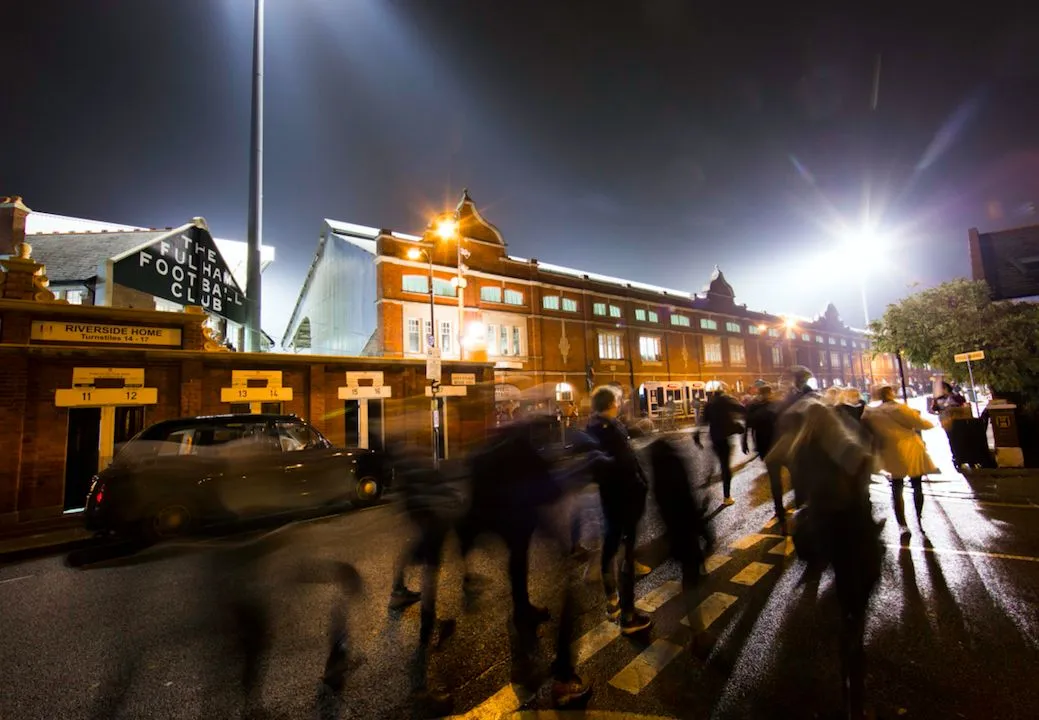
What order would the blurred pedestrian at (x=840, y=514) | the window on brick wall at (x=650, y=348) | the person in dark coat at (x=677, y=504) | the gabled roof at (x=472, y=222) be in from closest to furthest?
the blurred pedestrian at (x=840, y=514) → the person in dark coat at (x=677, y=504) → the gabled roof at (x=472, y=222) → the window on brick wall at (x=650, y=348)

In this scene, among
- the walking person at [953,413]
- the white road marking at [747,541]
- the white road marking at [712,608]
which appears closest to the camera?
the white road marking at [712,608]

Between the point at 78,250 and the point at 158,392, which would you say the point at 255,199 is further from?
the point at 158,392

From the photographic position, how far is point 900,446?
215 inches

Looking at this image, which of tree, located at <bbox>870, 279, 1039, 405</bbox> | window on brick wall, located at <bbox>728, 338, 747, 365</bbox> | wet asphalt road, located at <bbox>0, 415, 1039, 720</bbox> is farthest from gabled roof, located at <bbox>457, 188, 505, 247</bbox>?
window on brick wall, located at <bbox>728, 338, 747, 365</bbox>

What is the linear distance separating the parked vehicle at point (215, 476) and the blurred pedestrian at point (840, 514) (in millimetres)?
7328

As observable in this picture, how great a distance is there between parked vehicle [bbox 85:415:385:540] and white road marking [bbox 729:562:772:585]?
6.82 m

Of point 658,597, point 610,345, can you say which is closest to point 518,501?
point 658,597

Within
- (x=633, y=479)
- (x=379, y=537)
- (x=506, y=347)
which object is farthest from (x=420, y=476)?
(x=506, y=347)

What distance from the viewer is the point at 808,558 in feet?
11.3

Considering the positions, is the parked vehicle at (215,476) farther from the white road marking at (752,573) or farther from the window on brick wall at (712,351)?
the window on brick wall at (712,351)

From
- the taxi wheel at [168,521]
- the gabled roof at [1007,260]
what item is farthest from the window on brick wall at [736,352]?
the taxi wheel at [168,521]

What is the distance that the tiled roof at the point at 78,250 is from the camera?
1562cm

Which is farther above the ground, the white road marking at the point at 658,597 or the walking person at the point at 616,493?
the walking person at the point at 616,493

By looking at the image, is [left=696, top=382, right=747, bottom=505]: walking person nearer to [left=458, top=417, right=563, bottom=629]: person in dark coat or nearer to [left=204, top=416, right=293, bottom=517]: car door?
[left=458, top=417, right=563, bottom=629]: person in dark coat
